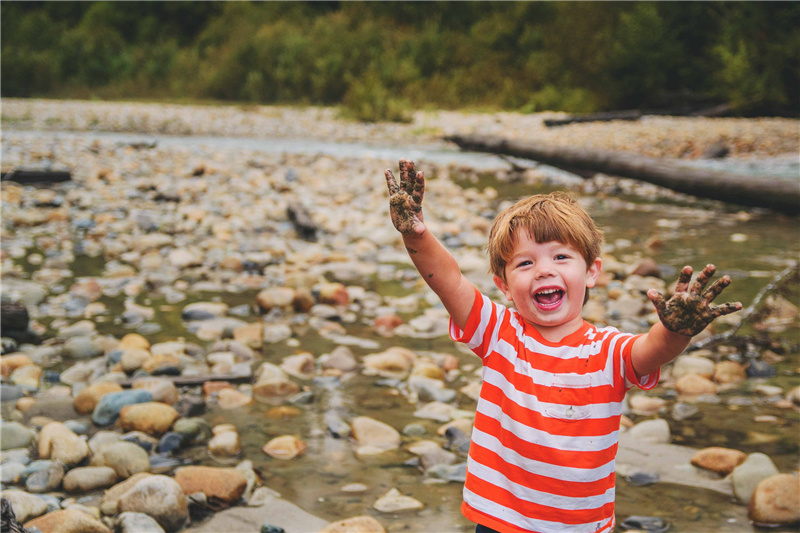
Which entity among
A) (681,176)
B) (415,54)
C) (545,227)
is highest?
(415,54)

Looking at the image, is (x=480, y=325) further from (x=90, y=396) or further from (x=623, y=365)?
(x=90, y=396)

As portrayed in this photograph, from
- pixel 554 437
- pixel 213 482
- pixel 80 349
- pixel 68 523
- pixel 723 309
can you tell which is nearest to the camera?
pixel 723 309

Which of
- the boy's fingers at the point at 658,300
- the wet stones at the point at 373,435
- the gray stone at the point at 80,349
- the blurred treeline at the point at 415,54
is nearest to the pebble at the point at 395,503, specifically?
the wet stones at the point at 373,435

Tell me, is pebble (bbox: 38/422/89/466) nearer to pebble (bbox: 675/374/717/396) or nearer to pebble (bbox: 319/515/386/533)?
pebble (bbox: 319/515/386/533)

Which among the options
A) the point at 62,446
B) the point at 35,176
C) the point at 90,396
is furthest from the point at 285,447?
the point at 35,176

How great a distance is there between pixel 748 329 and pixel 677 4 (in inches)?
523

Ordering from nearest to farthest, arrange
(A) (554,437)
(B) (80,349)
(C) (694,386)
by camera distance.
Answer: (A) (554,437)
(C) (694,386)
(B) (80,349)

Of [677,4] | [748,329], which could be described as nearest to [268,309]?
[748,329]

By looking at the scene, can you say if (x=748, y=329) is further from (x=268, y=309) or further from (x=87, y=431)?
(x=87, y=431)

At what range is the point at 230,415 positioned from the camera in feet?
8.05

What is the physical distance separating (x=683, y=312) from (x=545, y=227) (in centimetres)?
34

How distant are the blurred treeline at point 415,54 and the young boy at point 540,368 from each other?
467 inches

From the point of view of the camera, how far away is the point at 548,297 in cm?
142

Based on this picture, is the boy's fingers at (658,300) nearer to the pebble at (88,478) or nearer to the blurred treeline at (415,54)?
the pebble at (88,478)
